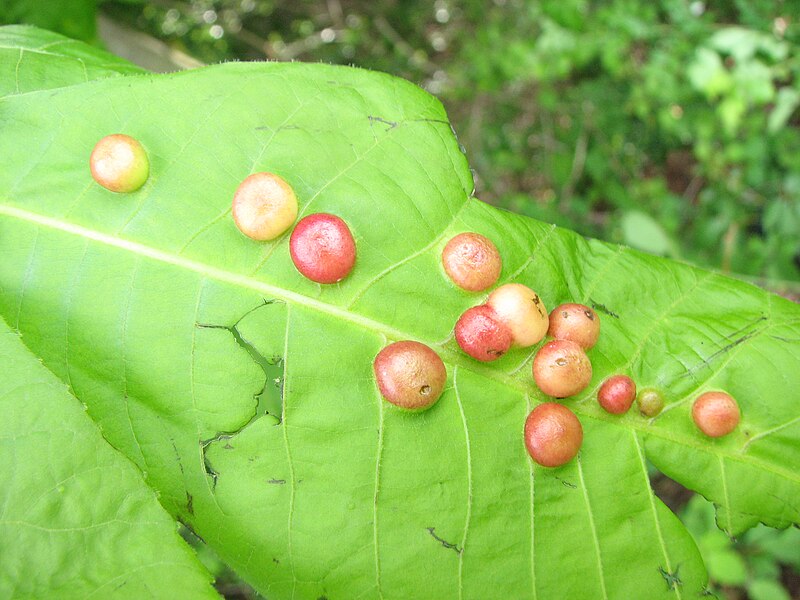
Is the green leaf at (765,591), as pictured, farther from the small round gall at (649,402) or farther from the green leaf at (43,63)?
the green leaf at (43,63)

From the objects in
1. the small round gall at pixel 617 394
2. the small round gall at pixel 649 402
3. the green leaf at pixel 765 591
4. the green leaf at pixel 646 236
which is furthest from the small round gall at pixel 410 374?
the green leaf at pixel 765 591

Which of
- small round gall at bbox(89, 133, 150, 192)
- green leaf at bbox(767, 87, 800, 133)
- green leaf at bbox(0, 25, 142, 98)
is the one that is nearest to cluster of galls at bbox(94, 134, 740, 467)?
small round gall at bbox(89, 133, 150, 192)

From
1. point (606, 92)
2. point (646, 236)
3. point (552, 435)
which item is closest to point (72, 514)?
point (552, 435)

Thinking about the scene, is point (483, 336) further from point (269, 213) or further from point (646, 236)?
point (646, 236)

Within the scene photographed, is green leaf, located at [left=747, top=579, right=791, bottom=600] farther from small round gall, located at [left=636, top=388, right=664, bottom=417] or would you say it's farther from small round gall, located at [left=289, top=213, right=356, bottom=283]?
small round gall, located at [left=289, top=213, right=356, bottom=283]

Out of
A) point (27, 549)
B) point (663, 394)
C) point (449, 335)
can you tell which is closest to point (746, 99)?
point (663, 394)

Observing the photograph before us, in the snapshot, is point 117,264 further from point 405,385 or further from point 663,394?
point 663,394

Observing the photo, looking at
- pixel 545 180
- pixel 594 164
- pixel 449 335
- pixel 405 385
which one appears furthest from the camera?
pixel 545 180
